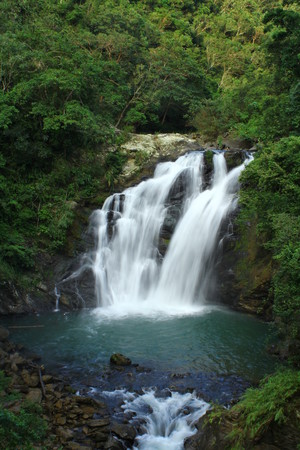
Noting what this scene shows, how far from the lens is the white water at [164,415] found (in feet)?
21.4

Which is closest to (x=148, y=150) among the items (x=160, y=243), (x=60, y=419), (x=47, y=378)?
(x=160, y=243)

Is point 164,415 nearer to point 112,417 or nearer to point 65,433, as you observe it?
point 112,417

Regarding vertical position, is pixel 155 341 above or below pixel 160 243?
below

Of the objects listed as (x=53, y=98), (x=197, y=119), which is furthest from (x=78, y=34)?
(x=53, y=98)

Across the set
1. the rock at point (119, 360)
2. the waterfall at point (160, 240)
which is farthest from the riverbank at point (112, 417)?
the waterfall at point (160, 240)

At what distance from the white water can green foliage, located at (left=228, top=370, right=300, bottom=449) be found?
152 centimetres

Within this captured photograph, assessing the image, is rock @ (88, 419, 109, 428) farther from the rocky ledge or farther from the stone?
the stone

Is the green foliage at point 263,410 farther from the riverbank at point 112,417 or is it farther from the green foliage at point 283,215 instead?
the green foliage at point 283,215

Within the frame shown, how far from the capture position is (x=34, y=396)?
7.14 metres

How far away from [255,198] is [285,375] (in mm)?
5991

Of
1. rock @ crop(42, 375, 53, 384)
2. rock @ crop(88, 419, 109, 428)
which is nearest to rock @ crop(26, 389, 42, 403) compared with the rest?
rock @ crop(42, 375, 53, 384)

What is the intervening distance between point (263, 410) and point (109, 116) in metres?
18.7

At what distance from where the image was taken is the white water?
653cm

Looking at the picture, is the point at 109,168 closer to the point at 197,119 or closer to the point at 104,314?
the point at 104,314
